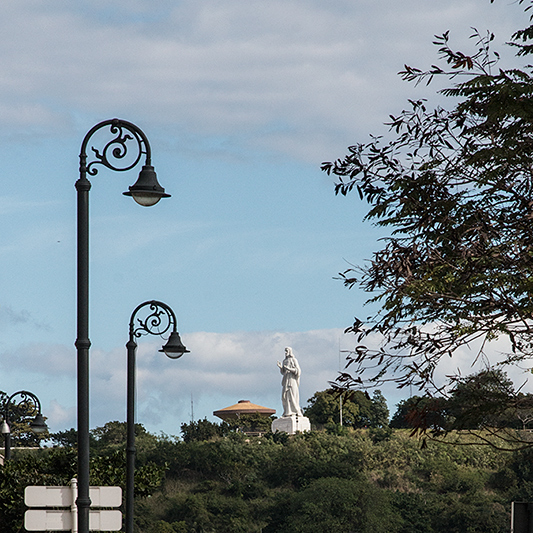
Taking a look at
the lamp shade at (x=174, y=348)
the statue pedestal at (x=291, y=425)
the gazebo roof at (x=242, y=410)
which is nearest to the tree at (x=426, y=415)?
the lamp shade at (x=174, y=348)

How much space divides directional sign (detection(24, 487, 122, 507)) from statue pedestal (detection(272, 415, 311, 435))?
6864cm

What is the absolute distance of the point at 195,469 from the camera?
70125 mm

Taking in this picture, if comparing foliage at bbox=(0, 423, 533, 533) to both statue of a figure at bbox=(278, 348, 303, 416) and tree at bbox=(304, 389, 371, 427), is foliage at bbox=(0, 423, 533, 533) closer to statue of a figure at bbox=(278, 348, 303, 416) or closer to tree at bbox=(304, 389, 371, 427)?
statue of a figure at bbox=(278, 348, 303, 416)

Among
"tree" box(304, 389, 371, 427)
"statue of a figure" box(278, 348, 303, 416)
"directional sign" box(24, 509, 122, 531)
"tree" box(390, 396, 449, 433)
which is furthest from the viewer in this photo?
"tree" box(304, 389, 371, 427)

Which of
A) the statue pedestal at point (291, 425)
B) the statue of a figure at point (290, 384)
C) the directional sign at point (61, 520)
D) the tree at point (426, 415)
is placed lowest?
the directional sign at point (61, 520)

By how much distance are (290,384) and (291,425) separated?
3456mm

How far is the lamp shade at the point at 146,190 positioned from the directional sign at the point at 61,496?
3.04m

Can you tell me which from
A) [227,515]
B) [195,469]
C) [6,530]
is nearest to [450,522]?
[227,515]

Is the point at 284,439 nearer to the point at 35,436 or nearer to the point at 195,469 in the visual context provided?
the point at 195,469

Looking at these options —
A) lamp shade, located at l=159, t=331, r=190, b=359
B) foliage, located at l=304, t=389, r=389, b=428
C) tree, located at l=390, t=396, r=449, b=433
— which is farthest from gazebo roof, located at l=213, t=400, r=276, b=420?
tree, located at l=390, t=396, r=449, b=433

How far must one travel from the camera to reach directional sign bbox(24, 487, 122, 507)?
9.11m

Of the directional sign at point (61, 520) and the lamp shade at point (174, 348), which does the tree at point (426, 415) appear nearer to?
the directional sign at point (61, 520)

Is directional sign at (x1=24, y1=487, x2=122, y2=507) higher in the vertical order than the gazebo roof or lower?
lower

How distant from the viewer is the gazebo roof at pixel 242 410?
93250mm
